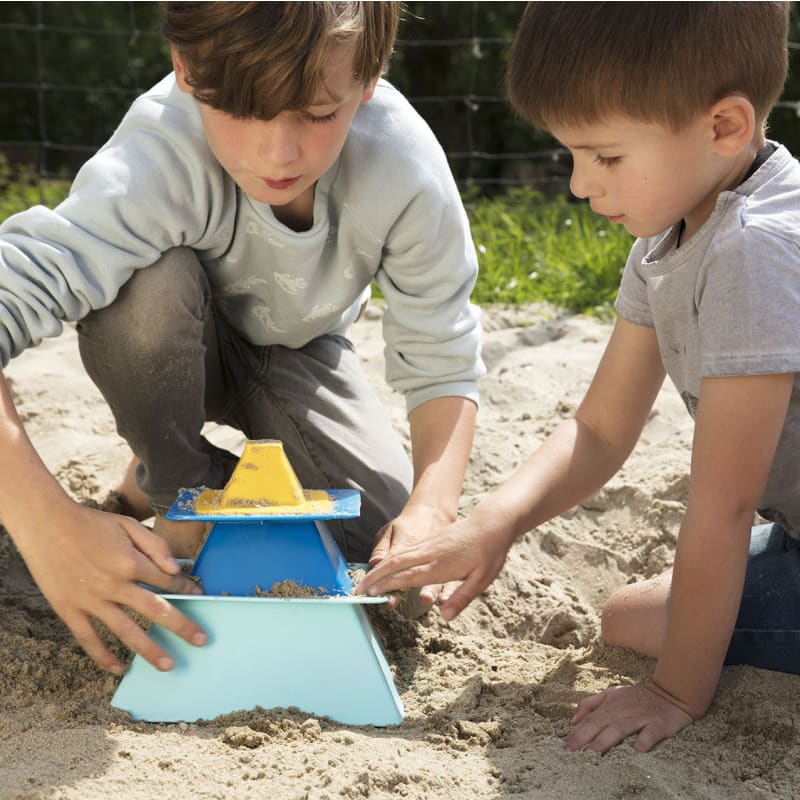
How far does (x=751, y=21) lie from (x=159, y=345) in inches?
37.2

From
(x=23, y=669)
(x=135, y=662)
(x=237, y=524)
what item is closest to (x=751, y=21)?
(x=237, y=524)

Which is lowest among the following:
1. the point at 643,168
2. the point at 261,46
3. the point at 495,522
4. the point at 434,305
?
the point at 495,522

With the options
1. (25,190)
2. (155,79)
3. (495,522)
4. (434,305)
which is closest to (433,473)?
(495,522)

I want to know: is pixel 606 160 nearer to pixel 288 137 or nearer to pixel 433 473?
pixel 288 137

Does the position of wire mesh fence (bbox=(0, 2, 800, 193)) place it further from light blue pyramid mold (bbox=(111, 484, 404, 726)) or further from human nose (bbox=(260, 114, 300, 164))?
light blue pyramid mold (bbox=(111, 484, 404, 726))

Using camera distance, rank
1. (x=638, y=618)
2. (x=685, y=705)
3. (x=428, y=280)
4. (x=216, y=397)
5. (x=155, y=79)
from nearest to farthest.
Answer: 1. (x=685, y=705)
2. (x=638, y=618)
3. (x=428, y=280)
4. (x=216, y=397)
5. (x=155, y=79)

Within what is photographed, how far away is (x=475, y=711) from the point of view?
160 centimetres

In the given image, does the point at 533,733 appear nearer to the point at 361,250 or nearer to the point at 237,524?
the point at 237,524

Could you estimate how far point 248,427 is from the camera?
7.29 feet

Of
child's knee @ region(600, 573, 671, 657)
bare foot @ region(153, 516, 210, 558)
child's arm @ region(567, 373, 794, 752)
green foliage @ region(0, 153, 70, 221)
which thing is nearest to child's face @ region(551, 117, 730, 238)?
child's arm @ region(567, 373, 794, 752)

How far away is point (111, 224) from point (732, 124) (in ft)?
2.85

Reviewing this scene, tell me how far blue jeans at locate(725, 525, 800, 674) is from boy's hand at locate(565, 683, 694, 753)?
0.81ft

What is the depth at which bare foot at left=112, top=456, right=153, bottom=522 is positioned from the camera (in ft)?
7.29

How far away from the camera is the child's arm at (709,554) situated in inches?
57.9
